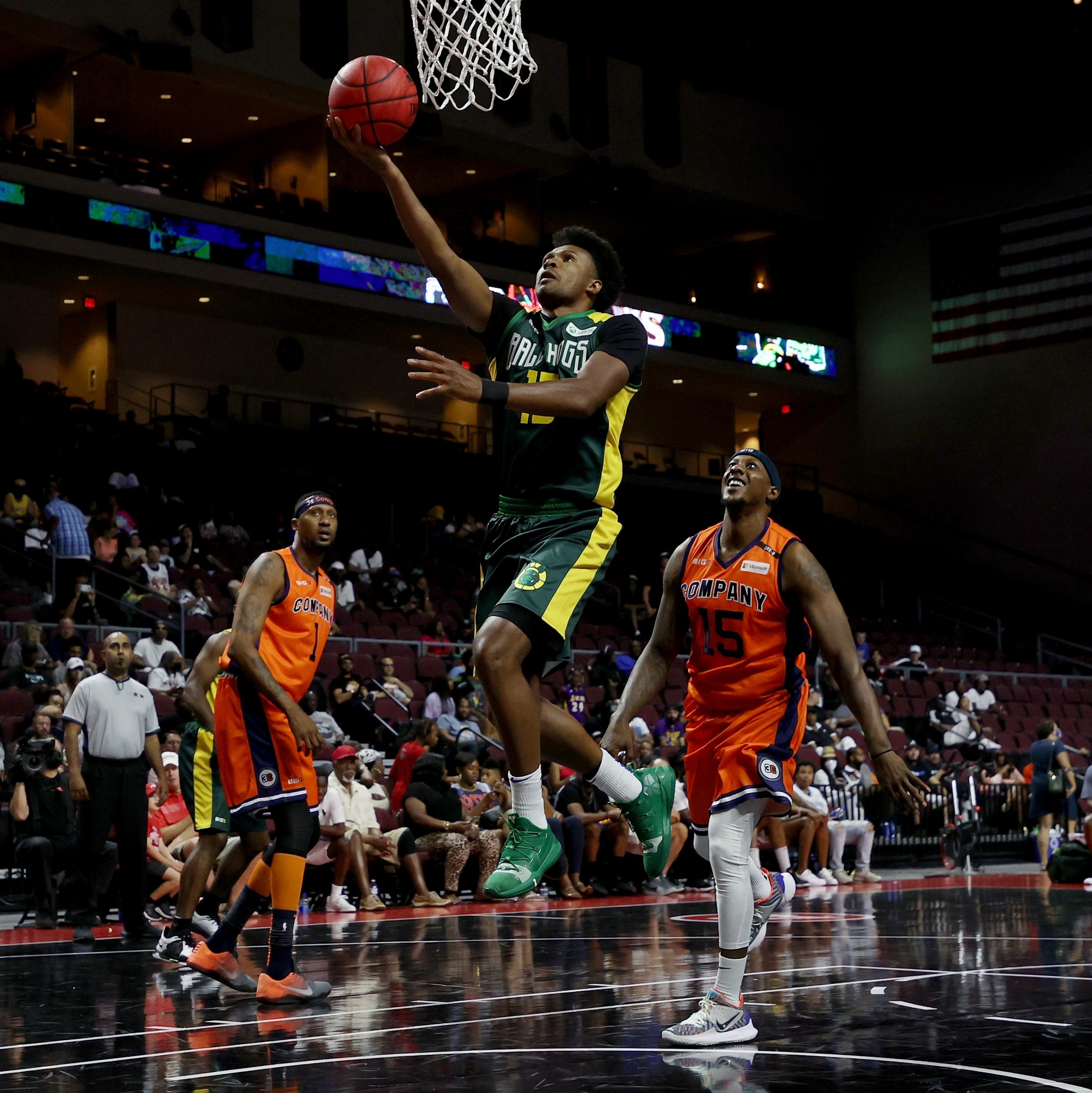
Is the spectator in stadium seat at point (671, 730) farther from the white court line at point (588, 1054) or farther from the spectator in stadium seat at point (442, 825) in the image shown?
the white court line at point (588, 1054)

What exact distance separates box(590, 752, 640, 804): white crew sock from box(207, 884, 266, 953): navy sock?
101 inches

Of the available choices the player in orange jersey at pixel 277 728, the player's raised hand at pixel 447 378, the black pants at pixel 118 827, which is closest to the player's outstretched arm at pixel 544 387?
the player's raised hand at pixel 447 378

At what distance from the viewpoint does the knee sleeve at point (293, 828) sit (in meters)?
6.46

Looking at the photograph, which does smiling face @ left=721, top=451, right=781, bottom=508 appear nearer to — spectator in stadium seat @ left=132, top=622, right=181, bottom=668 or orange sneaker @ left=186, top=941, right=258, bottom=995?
orange sneaker @ left=186, top=941, right=258, bottom=995

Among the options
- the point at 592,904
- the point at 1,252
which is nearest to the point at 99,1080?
the point at 592,904

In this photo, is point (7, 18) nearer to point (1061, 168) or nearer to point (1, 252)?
point (1, 252)

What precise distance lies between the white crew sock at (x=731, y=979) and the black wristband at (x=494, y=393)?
2.33 meters

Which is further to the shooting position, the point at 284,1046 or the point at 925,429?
the point at 925,429

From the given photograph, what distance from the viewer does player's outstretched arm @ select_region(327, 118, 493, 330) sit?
430 cm

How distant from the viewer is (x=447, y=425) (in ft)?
98.6

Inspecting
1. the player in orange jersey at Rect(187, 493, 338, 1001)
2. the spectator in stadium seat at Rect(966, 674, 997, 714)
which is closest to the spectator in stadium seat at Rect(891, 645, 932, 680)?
the spectator in stadium seat at Rect(966, 674, 997, 714)

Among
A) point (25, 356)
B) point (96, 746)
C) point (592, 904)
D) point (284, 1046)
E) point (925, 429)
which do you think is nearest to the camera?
point (284, 1046)

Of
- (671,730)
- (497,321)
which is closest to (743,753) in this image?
(497,321)

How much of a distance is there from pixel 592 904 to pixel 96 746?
4601mm
